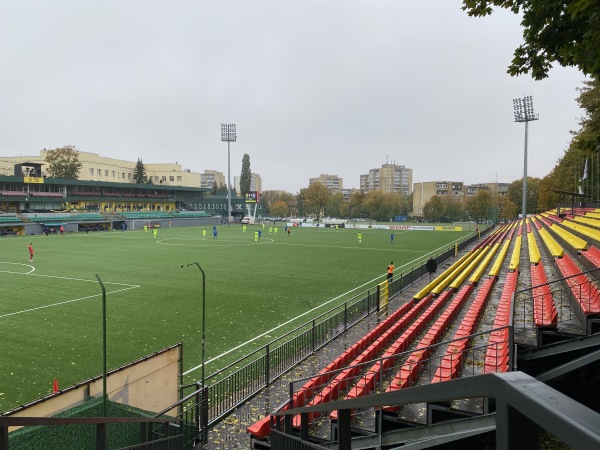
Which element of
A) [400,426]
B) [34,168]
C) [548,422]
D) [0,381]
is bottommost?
[0,381]

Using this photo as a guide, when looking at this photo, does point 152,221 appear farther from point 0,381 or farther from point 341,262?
point 0,381

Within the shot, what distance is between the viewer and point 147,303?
19.9 meters

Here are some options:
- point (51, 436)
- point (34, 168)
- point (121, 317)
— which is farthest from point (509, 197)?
point (51, 436)

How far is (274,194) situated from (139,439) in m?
188

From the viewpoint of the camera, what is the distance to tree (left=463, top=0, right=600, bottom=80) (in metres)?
7.27

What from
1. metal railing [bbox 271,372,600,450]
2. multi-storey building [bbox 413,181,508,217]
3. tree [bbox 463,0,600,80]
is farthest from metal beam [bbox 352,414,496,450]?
multi-storey building [bbox 413,181,508,217]

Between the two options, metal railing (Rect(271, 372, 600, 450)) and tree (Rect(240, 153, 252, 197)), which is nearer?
metal railing (Rect(271, 372, 600, 450))

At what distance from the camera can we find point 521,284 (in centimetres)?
1538

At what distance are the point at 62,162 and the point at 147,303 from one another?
305ft

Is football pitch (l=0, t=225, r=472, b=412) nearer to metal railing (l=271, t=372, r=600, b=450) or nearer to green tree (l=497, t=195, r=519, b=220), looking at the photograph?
metal railing (l=271, t=372, r=600, b=450)

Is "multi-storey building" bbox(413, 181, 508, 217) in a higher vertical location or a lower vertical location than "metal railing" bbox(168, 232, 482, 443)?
higher

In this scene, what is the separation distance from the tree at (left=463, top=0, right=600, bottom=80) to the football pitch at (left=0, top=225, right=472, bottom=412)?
1093 centimetres

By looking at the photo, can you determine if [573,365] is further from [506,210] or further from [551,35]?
[506,210]

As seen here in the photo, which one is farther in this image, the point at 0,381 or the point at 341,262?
the point at 341,262
